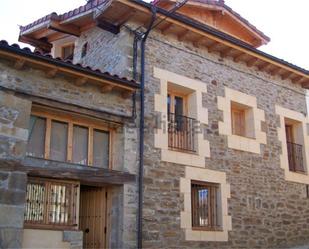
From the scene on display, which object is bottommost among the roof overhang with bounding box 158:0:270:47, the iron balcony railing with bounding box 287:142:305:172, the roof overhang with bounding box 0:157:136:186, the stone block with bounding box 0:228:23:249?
the stone block with bounding box 0:228:23:249

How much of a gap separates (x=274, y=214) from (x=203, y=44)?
4.39 metres

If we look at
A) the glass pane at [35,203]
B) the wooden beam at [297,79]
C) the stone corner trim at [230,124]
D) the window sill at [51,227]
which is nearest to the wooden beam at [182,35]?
the stone corner trim at [230,124]

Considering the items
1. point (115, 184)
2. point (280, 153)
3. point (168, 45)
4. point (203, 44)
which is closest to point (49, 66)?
point (115, 184)

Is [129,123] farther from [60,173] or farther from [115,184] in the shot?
[60,173]

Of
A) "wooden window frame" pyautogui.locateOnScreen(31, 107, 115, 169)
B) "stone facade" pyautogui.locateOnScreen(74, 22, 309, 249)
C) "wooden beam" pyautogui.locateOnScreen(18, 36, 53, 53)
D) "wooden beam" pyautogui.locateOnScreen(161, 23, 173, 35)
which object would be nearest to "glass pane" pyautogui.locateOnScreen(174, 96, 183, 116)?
"stone facade" pyautogui.locateOnScreen(74, 22, 309, 249)


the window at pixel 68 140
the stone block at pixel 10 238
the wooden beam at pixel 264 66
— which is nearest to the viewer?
the stone block at pixel 10 238

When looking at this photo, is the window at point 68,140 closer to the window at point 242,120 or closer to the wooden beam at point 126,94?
the wooden beam at point 126,94

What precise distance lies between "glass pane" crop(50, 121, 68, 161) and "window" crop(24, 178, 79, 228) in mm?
470

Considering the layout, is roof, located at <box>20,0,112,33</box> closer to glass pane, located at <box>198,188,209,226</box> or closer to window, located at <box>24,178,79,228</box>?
window, located at <box>24,178,79,228</box>

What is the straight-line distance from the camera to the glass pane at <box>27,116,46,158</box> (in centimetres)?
738

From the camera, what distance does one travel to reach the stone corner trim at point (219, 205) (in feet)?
28.2

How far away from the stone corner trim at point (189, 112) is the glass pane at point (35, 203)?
246 centimetres

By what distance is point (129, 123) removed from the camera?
8352 mm

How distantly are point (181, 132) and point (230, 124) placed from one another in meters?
1.44
